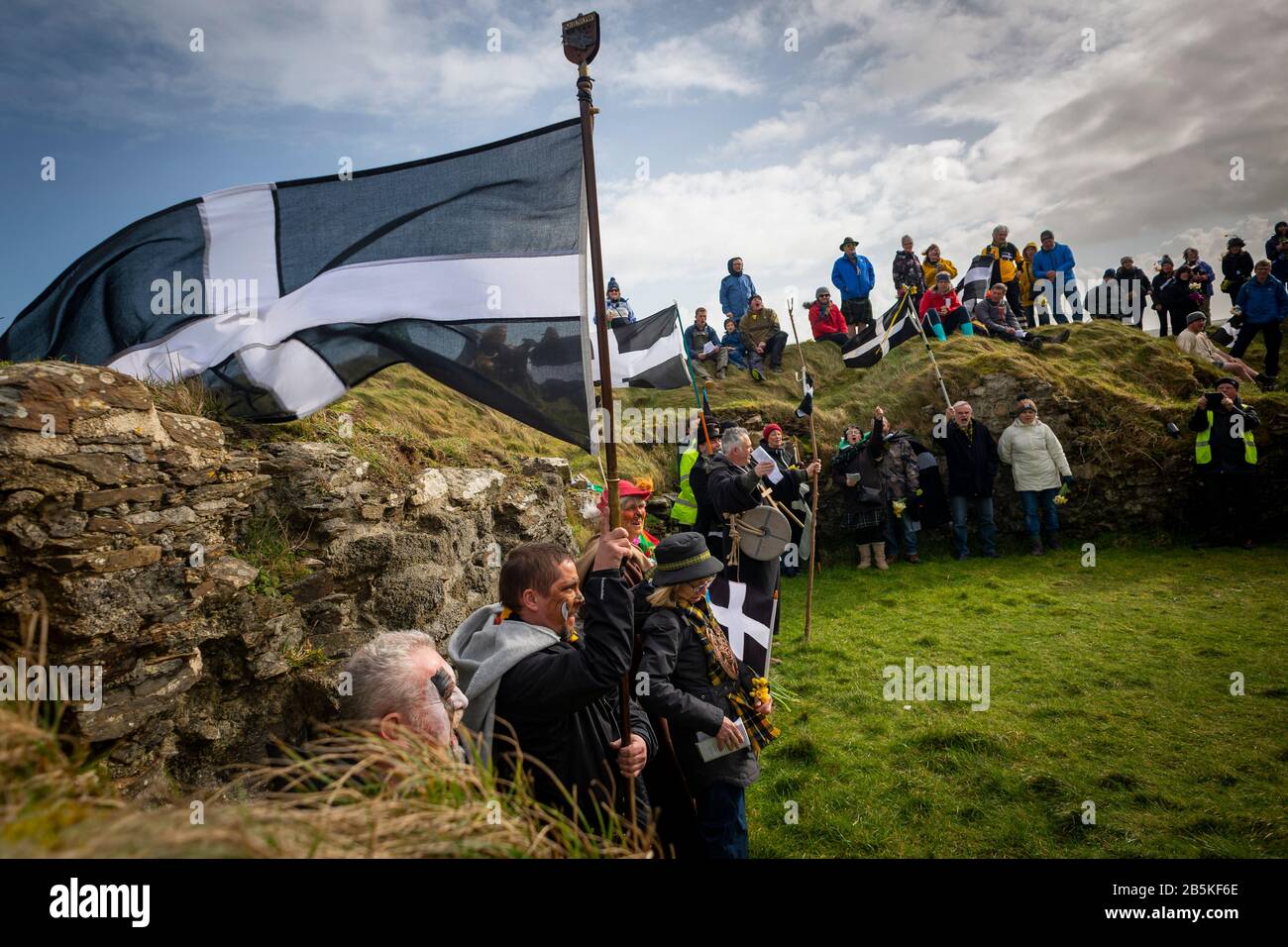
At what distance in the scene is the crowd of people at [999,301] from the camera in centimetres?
1527

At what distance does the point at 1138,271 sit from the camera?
17.3 m

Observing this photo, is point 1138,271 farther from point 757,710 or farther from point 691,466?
point 757,710

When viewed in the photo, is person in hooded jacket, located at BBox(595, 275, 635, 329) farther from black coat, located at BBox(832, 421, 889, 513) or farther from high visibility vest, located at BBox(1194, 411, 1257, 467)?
high visibility vest, located at BBox(1194, 411, 1257, 467)

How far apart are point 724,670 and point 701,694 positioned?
0.18 metres

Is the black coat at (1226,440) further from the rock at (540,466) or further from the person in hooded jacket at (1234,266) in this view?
the rock at (540,466)

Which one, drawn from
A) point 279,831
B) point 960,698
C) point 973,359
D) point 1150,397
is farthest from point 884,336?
point 279,831

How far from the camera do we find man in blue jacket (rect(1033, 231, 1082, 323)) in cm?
1603

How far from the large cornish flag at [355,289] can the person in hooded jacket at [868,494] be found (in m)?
8.26

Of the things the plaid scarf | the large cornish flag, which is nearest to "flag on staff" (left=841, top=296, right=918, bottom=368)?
the large cornish flag

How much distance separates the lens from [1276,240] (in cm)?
1527

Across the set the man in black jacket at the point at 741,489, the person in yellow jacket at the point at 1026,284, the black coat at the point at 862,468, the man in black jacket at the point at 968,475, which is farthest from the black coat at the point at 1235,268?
the man in black jacket at the point at 741,489

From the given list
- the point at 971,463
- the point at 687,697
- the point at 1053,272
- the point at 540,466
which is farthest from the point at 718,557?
the point at 1053,272

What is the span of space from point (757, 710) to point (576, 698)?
161cm

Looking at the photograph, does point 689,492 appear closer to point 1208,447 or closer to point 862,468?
point 862,468
